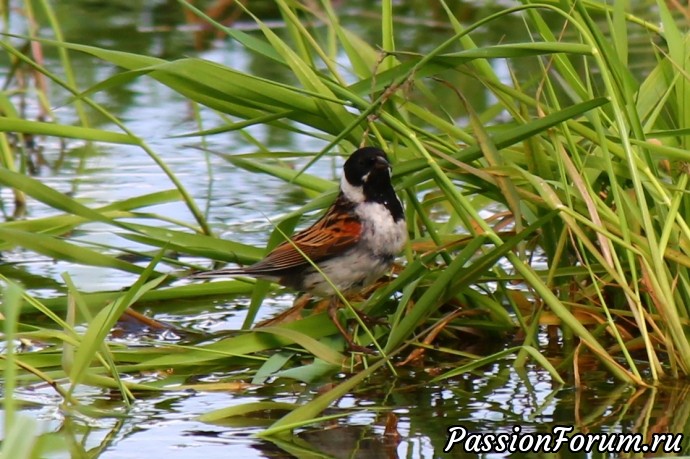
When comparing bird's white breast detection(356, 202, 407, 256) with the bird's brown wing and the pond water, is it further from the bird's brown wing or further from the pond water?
the pond water

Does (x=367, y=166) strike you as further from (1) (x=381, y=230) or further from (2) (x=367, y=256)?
(2) (x=367, y=256)

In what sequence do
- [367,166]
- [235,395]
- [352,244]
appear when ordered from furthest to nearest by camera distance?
[352,244]
[367,166]
[235,395]

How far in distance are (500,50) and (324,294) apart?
1.41 m

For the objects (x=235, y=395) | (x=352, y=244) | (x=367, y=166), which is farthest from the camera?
(x=352, y=244)

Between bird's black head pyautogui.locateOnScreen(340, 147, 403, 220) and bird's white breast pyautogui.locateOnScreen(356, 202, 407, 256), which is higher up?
bird's black head pyautogui.locateOnScreen(340, 147, 403, 220)

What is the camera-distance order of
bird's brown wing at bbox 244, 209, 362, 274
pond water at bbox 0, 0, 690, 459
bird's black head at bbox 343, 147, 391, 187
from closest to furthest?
pond water at bbox 0, 0, 690, 459, bird's black head at bbox 343, 147, 391, 187, bird's brown wing at bbox 244, 209, 362, 274

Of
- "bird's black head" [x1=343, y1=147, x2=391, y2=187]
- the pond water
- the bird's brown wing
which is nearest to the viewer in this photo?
the pond water

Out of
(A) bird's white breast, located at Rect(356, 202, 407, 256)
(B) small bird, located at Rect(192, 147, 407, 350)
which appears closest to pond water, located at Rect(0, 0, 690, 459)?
(B) small bird, located at Rect(192, 147, 407, 350)

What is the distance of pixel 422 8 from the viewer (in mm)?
11727

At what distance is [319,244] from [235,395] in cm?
89

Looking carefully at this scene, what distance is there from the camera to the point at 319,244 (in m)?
5.07

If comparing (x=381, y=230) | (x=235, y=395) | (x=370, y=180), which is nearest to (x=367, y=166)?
(x=370, y=180)

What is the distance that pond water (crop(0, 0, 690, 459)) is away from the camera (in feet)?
12.6

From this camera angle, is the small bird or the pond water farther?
the small bird
